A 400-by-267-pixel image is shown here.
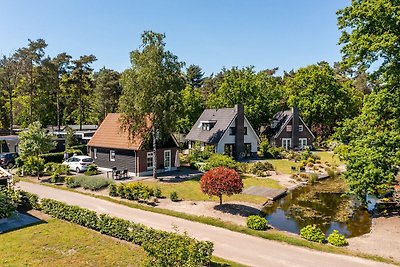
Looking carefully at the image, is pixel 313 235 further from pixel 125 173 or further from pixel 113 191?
pixel 125 173

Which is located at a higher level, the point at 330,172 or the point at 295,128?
the point at 295,128

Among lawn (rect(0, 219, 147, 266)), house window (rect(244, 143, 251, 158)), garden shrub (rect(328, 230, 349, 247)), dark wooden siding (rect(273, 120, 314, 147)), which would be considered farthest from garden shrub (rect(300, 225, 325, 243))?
dark wooden siding (rect(273, 120, 314, 147))

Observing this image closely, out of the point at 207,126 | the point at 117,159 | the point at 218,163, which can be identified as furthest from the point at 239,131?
the point at 117,159

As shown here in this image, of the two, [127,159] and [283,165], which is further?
[283,165]

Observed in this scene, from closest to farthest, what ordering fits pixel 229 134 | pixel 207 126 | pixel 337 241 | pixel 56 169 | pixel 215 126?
pixel 337 241, pixel 56 169, pixel 229 134, pixel 215 126, pixel 207 126

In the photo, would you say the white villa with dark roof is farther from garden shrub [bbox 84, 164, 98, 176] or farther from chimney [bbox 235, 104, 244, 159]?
garden shrub [bbox 84, 164, 98, 176]

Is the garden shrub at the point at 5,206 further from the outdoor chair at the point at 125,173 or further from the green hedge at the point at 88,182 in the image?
the outdoor chair at the point at 125,173

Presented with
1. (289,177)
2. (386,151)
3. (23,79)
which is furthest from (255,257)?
(23,79)
